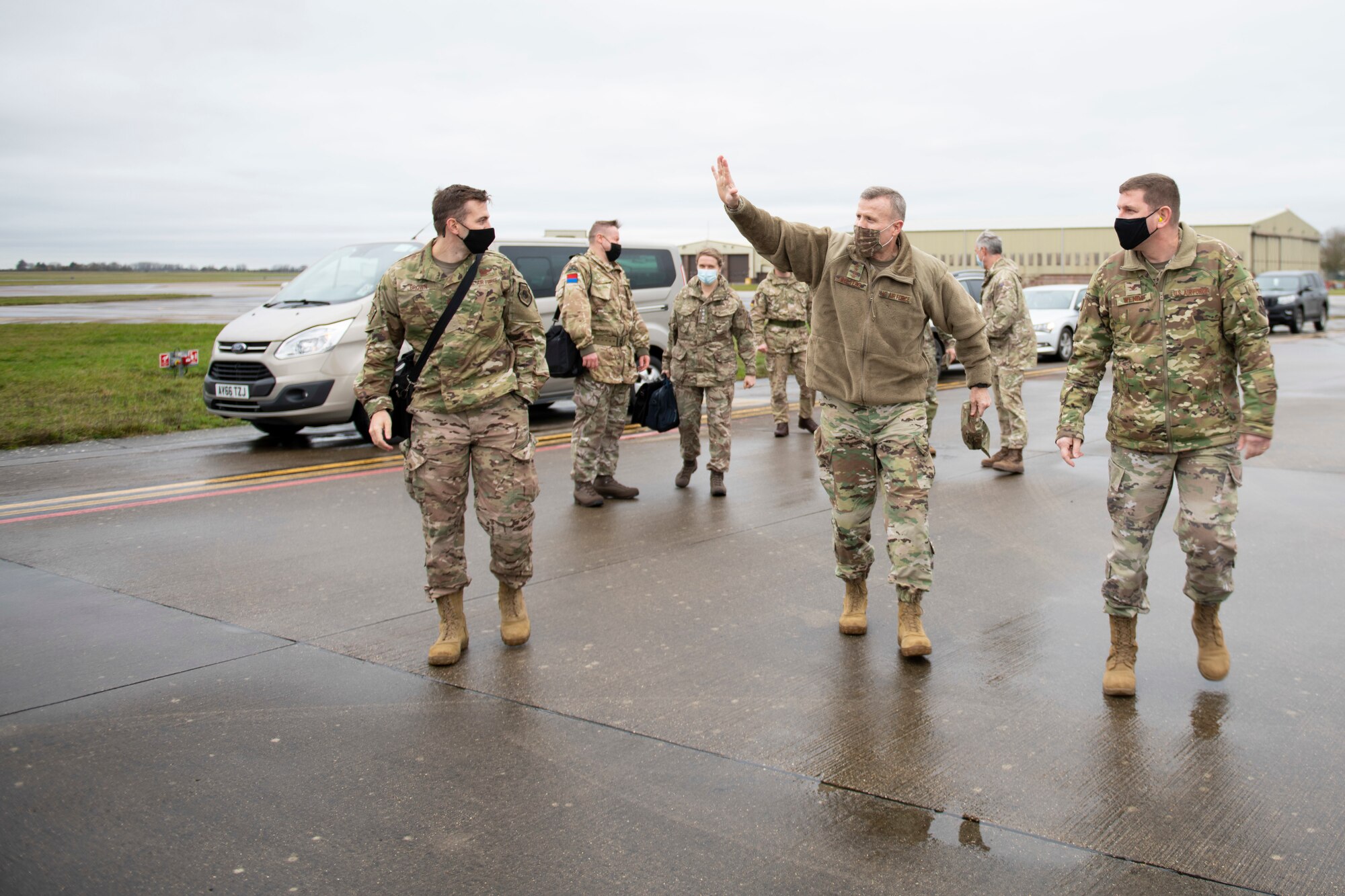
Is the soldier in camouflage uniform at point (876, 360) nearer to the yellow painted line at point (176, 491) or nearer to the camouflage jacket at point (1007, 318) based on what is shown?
the camouflage jacket at point (1007, 318)

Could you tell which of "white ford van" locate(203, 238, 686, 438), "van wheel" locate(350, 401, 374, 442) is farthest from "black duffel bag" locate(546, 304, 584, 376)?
"van wheel" locate(350, 401, 374, 442)

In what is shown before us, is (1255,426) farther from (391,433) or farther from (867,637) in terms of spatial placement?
(391,433)

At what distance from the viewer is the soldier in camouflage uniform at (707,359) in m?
8.70

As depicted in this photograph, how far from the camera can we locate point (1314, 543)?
6.82 meters

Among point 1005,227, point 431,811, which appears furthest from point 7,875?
point 1005,227

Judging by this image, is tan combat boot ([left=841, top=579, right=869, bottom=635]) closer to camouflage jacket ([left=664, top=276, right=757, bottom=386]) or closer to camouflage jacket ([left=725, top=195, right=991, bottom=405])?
camouflage jacket ([left=725, top=195, right=991, bottom=405])

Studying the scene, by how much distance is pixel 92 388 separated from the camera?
1543 cm

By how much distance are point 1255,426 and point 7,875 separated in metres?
4.39

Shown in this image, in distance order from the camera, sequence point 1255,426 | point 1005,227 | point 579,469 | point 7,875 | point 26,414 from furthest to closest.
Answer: point 1005,227 < point 26,414 < point 579,469 < point 1255,426 < point 7,875

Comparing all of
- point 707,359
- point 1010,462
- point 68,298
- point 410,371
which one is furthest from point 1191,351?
point 68,298

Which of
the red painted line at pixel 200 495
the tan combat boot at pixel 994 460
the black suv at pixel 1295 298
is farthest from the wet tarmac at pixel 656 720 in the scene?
the black suv at pixel 1295 298

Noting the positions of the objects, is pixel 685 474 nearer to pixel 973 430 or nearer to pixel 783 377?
pixel 783 377

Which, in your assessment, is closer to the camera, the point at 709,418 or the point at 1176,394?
the point at 1176,394

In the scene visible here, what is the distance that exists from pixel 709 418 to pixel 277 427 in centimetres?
558
